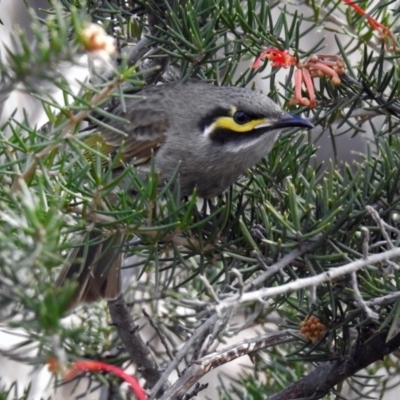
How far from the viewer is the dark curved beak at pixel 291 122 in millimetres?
2436

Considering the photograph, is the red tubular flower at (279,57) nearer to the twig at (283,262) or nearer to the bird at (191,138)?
the bird at (191,138)

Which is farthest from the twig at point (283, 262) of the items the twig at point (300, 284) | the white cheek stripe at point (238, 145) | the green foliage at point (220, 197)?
the white cheek stripe at point (238, 145)

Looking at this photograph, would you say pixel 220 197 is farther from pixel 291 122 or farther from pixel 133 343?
pixel 133 343

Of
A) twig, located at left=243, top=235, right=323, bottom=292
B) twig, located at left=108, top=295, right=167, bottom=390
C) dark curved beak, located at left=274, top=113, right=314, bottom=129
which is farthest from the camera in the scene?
twig, located at left=108, top=295, right=167, bottom=390

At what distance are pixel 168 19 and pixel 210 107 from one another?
0.66m

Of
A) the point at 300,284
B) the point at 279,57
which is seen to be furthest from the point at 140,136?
the point at 300,284

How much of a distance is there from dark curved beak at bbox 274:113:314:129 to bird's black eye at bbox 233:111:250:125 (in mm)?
279

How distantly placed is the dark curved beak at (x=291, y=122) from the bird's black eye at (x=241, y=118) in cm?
28

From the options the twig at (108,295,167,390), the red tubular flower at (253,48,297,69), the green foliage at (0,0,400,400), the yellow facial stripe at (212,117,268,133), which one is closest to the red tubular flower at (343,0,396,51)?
the green foliage at (0,0,400,400)

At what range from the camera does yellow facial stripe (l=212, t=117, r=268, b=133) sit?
2910mm

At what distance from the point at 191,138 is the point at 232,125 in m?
0.19

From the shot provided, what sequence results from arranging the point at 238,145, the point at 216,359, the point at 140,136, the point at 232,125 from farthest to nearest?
the point at 140,136, the point at 232,125, the point at 238,145, the point at 216,359

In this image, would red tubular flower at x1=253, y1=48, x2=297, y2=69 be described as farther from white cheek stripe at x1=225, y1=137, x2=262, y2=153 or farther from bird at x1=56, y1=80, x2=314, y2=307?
white cheek stripe at x1=225, y1=137, x2=262, y2=153

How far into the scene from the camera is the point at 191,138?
316 cm
